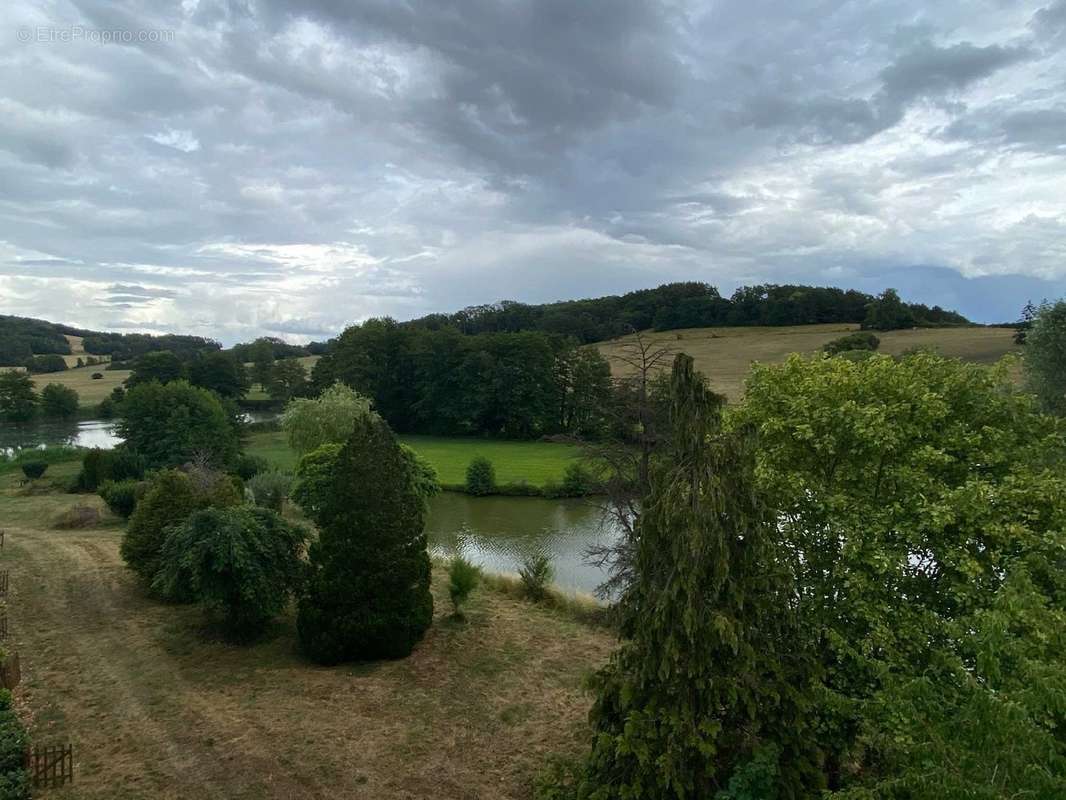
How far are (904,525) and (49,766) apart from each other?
38.7ft

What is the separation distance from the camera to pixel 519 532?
31.3m

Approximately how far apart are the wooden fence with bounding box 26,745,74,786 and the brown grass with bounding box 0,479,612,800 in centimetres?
19

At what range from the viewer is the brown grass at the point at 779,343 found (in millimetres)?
54188

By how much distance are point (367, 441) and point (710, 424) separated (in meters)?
8.70

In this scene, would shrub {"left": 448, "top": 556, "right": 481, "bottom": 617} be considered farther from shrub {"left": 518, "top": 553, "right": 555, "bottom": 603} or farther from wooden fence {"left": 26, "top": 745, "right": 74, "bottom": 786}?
wooden fence {"left": 26, "top": 745, "right": 74, "bottom": 786}

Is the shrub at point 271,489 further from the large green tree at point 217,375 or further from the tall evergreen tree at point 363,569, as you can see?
the large green tree at point 217,375

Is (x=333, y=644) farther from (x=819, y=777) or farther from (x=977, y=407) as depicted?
(x=977, y=407)

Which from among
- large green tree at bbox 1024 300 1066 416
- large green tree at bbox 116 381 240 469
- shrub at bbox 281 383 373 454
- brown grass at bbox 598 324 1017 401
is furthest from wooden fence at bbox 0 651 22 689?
brown grass at bbox 598 324 1017 401

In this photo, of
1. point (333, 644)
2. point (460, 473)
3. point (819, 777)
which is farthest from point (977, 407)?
point (460, 473)

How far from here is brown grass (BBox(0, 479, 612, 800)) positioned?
9672 mm

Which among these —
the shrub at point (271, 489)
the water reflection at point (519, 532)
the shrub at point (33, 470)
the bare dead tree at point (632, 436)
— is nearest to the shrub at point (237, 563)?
the bare dead tree at point (632, 436)

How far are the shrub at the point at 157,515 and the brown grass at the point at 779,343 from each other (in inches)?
1406

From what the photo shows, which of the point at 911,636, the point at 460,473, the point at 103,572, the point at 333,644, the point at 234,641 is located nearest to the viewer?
the point at 911,636

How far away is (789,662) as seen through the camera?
25.9 ft
